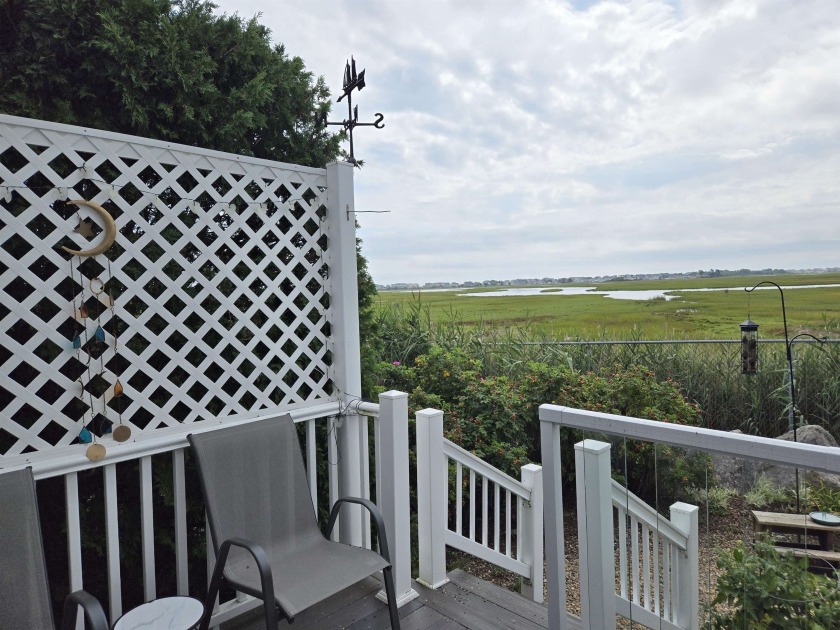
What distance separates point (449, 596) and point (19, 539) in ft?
6.04

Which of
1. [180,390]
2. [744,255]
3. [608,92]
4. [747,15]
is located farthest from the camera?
[744,255]

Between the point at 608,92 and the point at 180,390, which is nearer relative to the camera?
the point at 180,390

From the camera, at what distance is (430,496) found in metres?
2.47

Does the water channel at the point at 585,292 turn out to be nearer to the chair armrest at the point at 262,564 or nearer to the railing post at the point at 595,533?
the railing post at the point at 595,533

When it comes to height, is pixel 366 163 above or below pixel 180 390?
above

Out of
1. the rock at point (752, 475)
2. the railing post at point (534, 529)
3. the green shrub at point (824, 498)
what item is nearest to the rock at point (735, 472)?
the rock at point (752, 475)

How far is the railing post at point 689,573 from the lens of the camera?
1.33 m

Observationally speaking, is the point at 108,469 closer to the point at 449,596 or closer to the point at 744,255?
the point at 449,596

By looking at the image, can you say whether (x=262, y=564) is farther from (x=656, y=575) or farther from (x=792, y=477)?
(x=792, y=477)

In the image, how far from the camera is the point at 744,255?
24.2 feet

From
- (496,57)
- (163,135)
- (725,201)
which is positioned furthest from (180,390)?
A: (725,201)

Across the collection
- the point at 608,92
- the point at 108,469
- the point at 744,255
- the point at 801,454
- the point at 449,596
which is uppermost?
the point at 608,92

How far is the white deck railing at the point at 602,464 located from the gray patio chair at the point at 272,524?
66 cm

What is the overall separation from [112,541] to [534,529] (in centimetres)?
243
